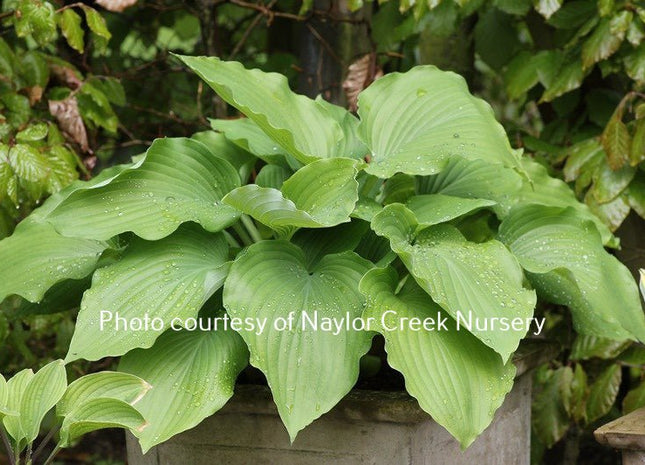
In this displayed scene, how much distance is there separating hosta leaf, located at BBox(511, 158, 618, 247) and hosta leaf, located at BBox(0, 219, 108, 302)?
898mm

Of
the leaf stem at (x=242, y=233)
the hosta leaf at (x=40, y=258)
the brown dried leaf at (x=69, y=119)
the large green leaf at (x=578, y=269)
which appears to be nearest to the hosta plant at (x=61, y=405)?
the hosta leaf at (x=40, y=258)

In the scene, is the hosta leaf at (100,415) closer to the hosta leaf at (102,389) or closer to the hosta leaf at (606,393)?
the hosta leaf at (102,389)

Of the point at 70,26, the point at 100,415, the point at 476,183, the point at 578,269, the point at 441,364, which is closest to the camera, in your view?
the point at 100,415

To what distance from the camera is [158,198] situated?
5.16 feet

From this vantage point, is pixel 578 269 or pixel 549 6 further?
pixel 549 6

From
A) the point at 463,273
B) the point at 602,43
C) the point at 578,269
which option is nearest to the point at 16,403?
the point at 463,273

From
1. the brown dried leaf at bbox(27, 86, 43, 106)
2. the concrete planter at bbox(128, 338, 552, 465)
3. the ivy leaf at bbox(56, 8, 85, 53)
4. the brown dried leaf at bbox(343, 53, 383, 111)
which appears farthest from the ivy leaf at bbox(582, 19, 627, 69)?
the brown dried leaf at bbox(27, 86, 43, 106)

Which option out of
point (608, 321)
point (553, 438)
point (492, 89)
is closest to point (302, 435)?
point (608, 321)

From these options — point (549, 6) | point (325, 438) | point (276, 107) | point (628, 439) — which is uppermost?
point (549, 6)

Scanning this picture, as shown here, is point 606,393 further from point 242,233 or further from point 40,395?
point 40,395

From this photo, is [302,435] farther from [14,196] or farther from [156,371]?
[14,196]

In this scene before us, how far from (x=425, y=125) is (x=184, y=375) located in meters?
0.68

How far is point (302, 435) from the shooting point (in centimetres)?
148

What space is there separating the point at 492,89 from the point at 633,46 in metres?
1.52
